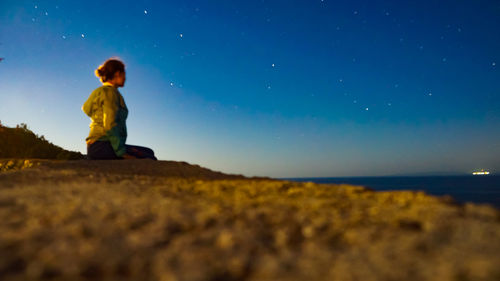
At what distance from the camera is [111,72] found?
6.12 meters

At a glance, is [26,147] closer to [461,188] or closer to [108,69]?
[108,69]

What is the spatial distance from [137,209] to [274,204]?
1.15 metres

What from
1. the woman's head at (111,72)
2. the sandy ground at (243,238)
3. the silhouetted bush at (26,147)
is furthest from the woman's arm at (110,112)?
the silhouetted bush at (26,147)

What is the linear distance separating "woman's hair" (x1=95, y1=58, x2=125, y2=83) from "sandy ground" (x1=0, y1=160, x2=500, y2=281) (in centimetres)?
401

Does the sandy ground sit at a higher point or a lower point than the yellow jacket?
lower

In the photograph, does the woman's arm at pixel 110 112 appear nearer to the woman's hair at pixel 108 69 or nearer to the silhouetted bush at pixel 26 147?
the woman's hair at pixel 108 69

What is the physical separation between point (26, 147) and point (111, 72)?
7.05m

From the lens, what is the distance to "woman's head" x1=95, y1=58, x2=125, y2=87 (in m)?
6.11

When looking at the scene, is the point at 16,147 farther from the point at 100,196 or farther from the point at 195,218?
the point at 195,218

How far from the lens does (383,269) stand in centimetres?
128

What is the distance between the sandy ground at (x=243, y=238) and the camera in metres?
1.27

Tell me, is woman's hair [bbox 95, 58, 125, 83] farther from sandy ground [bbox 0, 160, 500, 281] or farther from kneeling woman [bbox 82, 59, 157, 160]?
sandy ground [bbox 0, 160, 500, 281]

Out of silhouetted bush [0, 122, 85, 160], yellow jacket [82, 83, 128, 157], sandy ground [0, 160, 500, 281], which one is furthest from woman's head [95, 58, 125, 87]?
silhouetted bush [0, 122, 85, 160]

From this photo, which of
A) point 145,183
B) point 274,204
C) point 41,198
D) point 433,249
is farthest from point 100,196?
point 433,249
